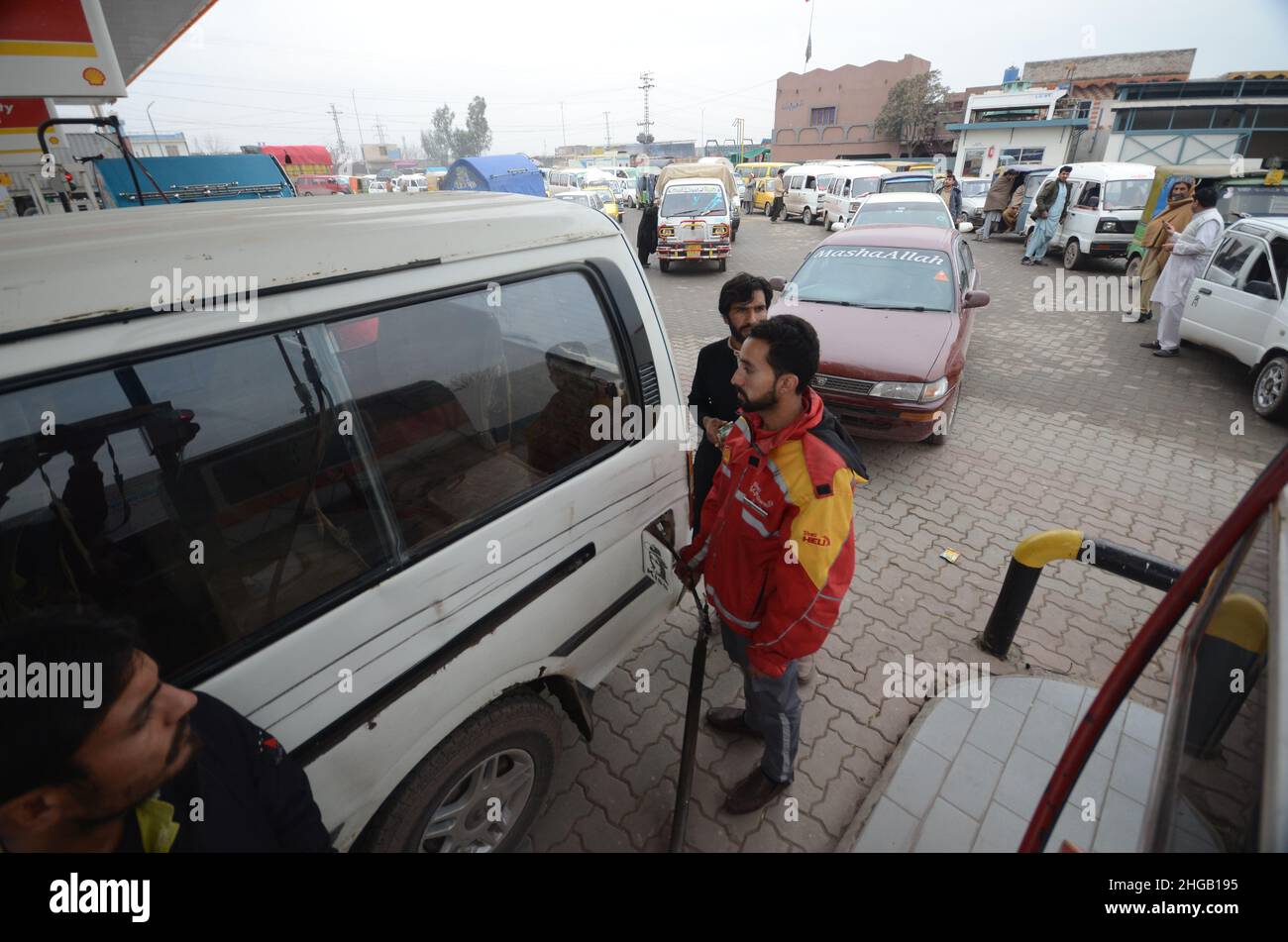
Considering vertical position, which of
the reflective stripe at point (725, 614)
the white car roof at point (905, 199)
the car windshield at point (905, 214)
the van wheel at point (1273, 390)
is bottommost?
the van wheel at point (1273, 390)

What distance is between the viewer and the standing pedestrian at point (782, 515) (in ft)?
6.25

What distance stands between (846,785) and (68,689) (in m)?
2.74

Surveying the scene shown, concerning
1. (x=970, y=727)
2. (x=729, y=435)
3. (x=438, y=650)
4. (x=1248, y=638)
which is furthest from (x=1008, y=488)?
(x=438, y=650)

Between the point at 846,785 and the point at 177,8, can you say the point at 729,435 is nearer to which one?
the point at 846,785

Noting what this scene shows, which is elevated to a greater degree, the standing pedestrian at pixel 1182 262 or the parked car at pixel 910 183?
the parked car at pixel 910 183

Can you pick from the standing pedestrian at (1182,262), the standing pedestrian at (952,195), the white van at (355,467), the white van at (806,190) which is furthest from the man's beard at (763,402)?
the white van at (806,190)

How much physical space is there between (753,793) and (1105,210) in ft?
50.5

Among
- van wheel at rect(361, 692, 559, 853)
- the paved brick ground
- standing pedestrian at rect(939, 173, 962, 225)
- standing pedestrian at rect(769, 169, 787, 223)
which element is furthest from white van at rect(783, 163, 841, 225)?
van wheel at rect(361, 692, 559, 853)

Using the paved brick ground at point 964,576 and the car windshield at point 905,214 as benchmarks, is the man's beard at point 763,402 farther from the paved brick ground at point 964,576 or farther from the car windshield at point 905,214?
the car windshield at point 905,214

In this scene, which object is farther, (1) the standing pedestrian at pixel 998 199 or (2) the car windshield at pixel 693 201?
(1) the standing pedestrian at pixel 998 199

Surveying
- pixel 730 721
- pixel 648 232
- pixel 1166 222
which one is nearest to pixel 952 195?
pixel 648 232

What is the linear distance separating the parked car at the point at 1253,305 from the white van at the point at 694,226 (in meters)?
8.55

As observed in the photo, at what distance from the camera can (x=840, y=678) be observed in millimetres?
3240

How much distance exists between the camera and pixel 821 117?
1982 inches
